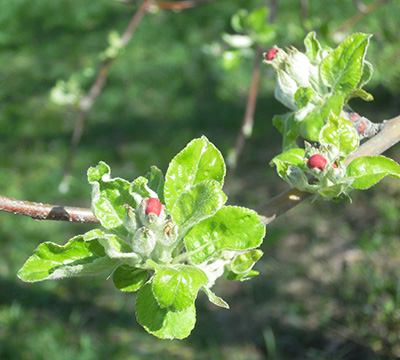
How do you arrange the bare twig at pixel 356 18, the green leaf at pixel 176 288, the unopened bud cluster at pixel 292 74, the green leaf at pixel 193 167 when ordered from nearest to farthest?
the green leaf at pixel 176 288 < the green leaf at pixel 193 167 < the unopened bud cluster at pixel 292 74 < the bare twig at pixel 356 18

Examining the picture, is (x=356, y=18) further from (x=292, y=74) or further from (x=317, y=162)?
(x=317, y=162)

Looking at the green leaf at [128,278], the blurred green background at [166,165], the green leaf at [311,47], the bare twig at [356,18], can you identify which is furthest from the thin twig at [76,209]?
the bare twig at [356,18]

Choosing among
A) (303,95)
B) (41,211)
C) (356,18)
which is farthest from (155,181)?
(356,18)

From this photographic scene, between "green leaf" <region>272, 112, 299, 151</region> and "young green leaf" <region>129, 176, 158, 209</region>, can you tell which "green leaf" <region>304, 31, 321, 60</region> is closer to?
"green leaf" <region>272, 112, 299, 151</region>

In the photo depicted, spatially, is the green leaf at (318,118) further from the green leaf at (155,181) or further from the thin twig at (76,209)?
the green leaf at (155,181)

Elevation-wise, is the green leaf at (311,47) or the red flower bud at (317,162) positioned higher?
the green leaf at (311,47)

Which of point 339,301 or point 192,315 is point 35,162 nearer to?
point 339,301

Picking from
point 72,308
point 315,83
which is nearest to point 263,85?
point 72,308
